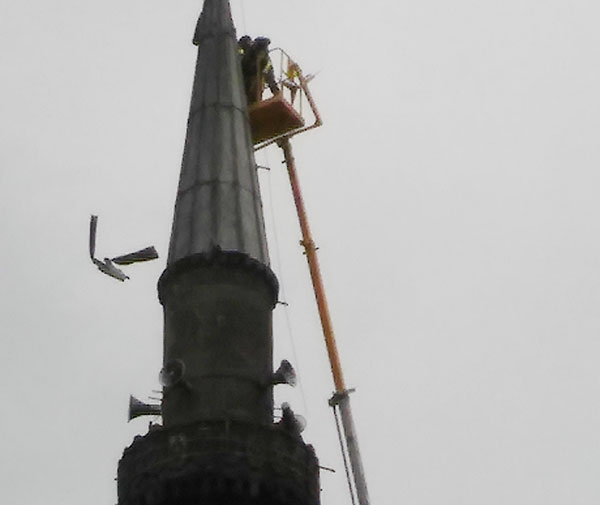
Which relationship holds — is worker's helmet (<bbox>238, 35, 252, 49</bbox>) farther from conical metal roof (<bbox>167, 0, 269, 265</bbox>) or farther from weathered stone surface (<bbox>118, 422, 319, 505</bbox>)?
weathered stone surface (<bbox>118, 422, 319, 505</bbox>)

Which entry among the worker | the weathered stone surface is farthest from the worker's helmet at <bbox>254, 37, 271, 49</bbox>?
the weathered stone surface

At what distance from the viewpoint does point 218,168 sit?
68.7 feet

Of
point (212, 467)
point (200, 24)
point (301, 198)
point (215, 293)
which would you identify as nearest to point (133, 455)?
point (212, 467)

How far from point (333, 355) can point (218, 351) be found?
10432mm

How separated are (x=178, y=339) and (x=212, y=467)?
9.35 feet

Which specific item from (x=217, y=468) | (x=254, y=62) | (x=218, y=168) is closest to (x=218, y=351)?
(x=217, y=468)

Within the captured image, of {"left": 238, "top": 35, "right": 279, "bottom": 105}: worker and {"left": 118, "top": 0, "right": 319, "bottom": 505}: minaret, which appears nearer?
A: {"left": 118, "top": 0, "right": 319, "bottom": 505}: minaret

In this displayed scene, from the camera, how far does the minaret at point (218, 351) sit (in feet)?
53.2

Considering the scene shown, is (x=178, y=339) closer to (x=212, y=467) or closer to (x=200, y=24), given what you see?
(x=212, y=467)

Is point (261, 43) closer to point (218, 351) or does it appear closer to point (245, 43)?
point (245, 43)

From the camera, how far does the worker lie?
84.9ft

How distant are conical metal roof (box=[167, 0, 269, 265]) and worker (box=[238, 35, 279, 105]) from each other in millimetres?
1245

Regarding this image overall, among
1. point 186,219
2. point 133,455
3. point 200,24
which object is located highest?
point 200,24

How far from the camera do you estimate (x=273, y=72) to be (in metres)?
27.2
